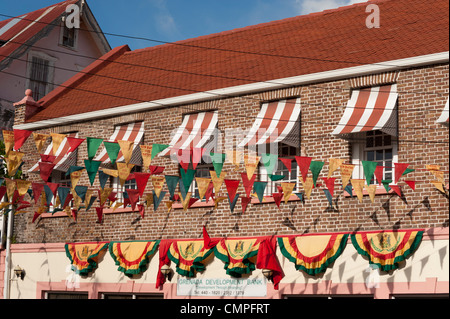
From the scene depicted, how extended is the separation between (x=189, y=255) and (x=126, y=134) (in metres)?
3.96

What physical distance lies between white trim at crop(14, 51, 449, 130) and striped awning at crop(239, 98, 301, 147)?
48cm

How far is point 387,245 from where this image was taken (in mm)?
14898

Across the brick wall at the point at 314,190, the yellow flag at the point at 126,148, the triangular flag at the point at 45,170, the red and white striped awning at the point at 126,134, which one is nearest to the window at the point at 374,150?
the brick wall at the point at 314,190

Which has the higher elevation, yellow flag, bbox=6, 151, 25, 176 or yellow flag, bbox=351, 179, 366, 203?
yellow flag, bbox=6, 151, 25, 176

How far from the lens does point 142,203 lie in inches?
744

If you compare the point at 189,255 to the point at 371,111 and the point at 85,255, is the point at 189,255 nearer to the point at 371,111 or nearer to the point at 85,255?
the point at 85,255

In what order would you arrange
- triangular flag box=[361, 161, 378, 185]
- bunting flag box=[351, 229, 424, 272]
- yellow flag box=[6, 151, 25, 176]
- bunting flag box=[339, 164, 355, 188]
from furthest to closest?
1. yellow flag box=[6, 151, 25, 176]
2. bunting flag box=[351, 229, 424, 272]
3. bunting flag box=[339, 164, 355, 188]
4. triangular flag box=[361, 161, 378, 185]

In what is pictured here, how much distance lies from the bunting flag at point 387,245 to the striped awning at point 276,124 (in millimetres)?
2925

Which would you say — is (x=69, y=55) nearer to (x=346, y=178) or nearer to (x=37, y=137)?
(x=37, y=137)

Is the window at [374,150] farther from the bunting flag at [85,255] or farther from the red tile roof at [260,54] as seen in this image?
the bunting flag at [85,255]

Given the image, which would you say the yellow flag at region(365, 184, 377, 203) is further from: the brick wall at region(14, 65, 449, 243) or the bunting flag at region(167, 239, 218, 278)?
the bunting flag at region(167, 239, 218, 278)

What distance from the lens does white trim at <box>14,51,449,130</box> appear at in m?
15.4

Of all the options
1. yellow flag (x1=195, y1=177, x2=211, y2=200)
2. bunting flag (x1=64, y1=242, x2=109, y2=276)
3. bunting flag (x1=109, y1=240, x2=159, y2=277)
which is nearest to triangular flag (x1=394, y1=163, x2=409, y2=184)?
yellow flag (x1=195, y1=177, x2=211, y2=200)
